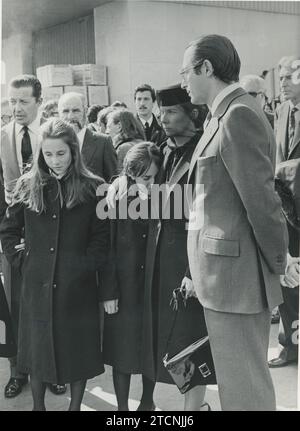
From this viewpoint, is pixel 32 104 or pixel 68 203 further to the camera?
pixel 32 104

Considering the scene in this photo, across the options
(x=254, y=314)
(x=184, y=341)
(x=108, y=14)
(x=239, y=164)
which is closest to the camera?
(x=239, y=164)

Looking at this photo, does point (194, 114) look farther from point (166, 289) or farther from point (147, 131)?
point (166, 289)

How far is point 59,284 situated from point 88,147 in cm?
77

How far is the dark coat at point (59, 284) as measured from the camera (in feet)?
8.66

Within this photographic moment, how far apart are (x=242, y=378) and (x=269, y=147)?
94cm

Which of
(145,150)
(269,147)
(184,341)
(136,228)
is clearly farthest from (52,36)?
(184,341)

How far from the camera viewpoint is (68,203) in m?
2.63

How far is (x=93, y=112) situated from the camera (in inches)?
115

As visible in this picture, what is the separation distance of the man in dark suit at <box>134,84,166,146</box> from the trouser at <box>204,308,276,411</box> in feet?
3.17

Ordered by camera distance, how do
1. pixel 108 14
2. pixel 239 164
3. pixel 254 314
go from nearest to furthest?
pixel 239 164 < pixel 254 314 < pixel 108 14

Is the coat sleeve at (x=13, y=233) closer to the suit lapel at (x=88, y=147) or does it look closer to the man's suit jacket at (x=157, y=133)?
the suit lapel at (x=88, y=147)

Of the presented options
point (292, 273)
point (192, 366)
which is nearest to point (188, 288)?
point (192, 366)

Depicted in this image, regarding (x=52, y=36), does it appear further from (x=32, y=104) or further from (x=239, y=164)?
(x=239, y=164)
